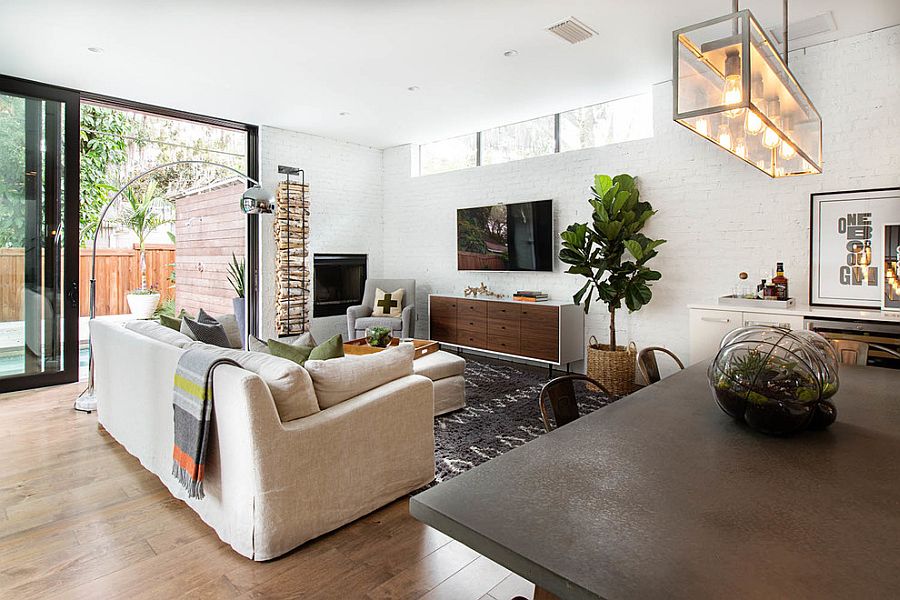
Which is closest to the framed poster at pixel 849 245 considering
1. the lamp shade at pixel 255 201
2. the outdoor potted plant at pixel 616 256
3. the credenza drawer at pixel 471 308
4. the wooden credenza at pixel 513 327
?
the outdoor potted plant at pixel 616 256

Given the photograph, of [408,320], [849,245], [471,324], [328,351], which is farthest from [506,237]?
[328,351]

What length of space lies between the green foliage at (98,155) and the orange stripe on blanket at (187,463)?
4.07m

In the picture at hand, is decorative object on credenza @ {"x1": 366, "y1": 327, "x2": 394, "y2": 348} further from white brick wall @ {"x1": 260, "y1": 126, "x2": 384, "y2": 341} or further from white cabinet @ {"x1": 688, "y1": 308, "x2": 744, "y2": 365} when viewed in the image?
white brick wall @ {"x1": 260, "y1": 126, "x2": 384, "y2": 341}

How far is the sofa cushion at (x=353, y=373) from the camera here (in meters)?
2.38

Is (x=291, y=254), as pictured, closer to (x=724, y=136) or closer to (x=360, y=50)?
(x=360, y=50)

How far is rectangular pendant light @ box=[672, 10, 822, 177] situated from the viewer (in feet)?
4.50

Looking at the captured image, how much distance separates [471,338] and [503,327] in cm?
52

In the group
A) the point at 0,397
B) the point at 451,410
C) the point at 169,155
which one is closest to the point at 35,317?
the point at 0,397

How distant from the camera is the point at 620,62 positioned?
420 cm

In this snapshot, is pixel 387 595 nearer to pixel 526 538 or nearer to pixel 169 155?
pixel 526 538

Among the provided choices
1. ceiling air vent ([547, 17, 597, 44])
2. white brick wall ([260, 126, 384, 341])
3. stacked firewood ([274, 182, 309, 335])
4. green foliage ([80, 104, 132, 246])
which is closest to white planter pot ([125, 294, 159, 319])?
green foliage ([80, 104, 132, 246])

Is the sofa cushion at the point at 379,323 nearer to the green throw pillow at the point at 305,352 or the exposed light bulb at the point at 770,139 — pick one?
the green throw pillow at the point at 305,352

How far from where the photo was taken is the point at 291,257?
632cm

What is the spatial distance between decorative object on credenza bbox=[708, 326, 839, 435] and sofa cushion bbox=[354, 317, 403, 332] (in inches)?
191
